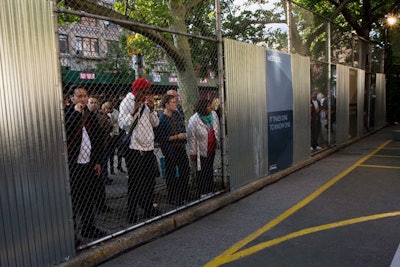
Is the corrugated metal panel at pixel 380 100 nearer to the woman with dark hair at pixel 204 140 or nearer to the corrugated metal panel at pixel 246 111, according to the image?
the corrugated metal panel at pixel 246 111

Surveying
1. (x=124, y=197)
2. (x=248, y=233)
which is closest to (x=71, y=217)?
(x=248, y=233)

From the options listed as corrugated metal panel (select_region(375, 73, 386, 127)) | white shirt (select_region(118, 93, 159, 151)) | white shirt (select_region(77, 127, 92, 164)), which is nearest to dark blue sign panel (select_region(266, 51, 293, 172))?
white shirt (select_region(118, 93, 159, 151))

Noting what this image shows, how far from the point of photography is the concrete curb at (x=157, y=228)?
368cm

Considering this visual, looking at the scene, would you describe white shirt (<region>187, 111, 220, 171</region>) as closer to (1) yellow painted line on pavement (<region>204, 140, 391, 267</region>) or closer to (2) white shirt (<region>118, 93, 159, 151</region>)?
(2) white shirt (<region>118, 93, 159, 151</region>)

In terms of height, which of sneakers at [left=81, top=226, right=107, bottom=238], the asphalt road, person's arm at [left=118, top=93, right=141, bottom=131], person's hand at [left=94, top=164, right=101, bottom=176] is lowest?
the asphalt road

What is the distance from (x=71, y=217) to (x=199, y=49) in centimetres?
370

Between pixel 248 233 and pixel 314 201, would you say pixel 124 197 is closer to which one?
pixel 248 233

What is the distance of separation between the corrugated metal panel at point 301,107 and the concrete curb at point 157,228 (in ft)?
5.39

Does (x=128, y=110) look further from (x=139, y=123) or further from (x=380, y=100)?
(x=380, y=100)

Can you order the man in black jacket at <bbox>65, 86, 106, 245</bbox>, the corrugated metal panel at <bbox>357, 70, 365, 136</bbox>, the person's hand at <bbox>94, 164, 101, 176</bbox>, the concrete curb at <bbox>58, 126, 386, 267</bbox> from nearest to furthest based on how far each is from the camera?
the concrete curb at <bbox>58, 126, 386, 267</bbox> → the man in black jacket at <bbox>65, 86, 106, 245</bbox> → the person's hand at <bbox>94, 164, 101, 176</bbox> → the corrugated metal panel at <bbox>357, 70, 365, 136</bbox>

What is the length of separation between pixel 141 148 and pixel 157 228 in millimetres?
1071

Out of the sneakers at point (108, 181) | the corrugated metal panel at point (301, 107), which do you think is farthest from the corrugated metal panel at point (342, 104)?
the sneakers at point (108, 181)

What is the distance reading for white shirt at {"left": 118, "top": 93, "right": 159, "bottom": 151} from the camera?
15.2 feet

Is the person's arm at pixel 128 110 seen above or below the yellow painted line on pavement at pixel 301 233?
above
